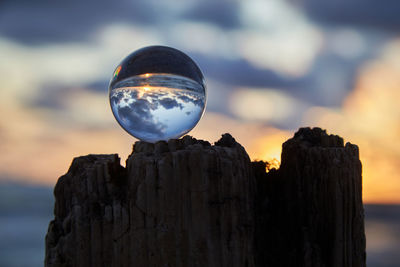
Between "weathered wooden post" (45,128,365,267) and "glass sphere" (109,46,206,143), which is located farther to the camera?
"glass sphere" (109,46,206,143)

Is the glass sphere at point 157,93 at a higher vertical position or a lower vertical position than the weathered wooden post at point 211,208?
higher

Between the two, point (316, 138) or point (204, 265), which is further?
point (316, 138)

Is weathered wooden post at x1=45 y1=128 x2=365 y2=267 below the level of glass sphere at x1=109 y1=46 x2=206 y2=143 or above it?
below

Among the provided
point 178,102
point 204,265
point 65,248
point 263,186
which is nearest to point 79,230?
point 65,248

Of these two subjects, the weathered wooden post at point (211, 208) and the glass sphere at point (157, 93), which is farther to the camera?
the glass sphere at point (157, 93)

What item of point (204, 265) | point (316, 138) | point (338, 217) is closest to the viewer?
point (204, 265)

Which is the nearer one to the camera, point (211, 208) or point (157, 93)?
point (211, 208)

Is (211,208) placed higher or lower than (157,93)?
lower

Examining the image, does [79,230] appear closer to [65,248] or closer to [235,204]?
[65,248]
